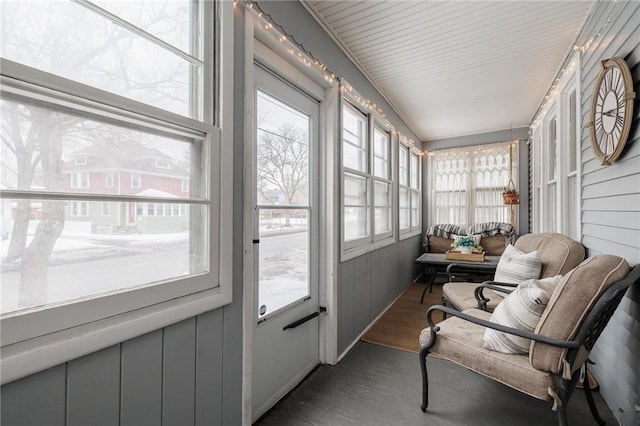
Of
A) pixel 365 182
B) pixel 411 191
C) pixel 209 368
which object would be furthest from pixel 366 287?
pixel 411 191

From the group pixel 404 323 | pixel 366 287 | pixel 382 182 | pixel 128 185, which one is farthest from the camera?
pixel 382 182

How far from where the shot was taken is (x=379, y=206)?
340cm

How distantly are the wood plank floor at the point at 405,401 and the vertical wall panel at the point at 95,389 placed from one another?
3.18 ft

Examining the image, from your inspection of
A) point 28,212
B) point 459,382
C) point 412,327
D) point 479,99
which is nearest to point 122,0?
point 28,212

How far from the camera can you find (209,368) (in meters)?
1.32

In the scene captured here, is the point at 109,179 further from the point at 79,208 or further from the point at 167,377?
the point at 167,377

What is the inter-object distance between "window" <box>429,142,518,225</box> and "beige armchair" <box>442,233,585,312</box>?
243 cm

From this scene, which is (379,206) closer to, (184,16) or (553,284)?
(553,284)

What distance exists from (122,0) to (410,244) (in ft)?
14.7

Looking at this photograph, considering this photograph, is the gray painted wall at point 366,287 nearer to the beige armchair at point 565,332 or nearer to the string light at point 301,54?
the beige armchair at point 565,332

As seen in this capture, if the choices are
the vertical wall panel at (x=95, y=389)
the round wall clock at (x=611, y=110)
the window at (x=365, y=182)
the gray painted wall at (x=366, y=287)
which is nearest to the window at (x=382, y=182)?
the window at (x=365, y=182)

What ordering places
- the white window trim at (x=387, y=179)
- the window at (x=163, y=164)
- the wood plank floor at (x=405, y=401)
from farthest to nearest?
the white window trim at (x=387, y=179)
the wood plank floor at (x=405, y=401)
the window at (x=163, y=164)

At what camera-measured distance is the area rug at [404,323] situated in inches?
106

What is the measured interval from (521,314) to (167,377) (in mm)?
1650
